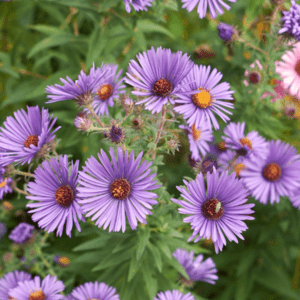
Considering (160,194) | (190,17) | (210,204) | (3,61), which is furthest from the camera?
(190,17)

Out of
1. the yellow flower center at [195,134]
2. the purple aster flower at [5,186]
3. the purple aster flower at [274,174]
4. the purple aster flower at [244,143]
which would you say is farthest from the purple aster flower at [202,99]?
the purple aster flower at [5,186]

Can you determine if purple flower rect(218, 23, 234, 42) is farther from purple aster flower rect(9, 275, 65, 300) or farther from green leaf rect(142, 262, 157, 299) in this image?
purple aster flower rect(9, 275, 65, 300)

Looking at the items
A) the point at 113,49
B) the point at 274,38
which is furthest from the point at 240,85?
the point at 113,49

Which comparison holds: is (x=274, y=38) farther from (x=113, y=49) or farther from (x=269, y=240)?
(x=269, y=240)

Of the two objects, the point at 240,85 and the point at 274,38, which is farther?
the point at 240,85

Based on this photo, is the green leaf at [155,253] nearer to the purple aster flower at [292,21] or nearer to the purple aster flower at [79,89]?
the purple aster flower at [79,89]

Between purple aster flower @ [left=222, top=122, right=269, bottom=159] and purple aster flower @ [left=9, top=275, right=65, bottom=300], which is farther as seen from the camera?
purple aster flower @ [left=222, top=122, right=269, bottom=159]

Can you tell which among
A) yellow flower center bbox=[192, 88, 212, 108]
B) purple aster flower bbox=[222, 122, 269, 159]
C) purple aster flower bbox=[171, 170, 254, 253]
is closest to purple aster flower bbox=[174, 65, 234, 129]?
yellow flower center bbox=[192, 88, 212, 108]

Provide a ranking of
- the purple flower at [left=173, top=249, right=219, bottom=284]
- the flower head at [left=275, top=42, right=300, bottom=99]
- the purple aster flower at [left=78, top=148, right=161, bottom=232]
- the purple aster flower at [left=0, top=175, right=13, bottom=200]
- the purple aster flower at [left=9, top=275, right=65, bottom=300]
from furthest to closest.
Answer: the flower head at [left=275, top=42, right=300, bottom=99] → the purple flower at [left=173, top=249, right=219, bottom=284] → the purple aster flower at [left=9, top=275, right=65, bottom=300] → the purple aster flower at [left=0, top=175, right=13, bottom=200] → the purple aster flower at [left=78, top=148, right=161, bottom=232]
